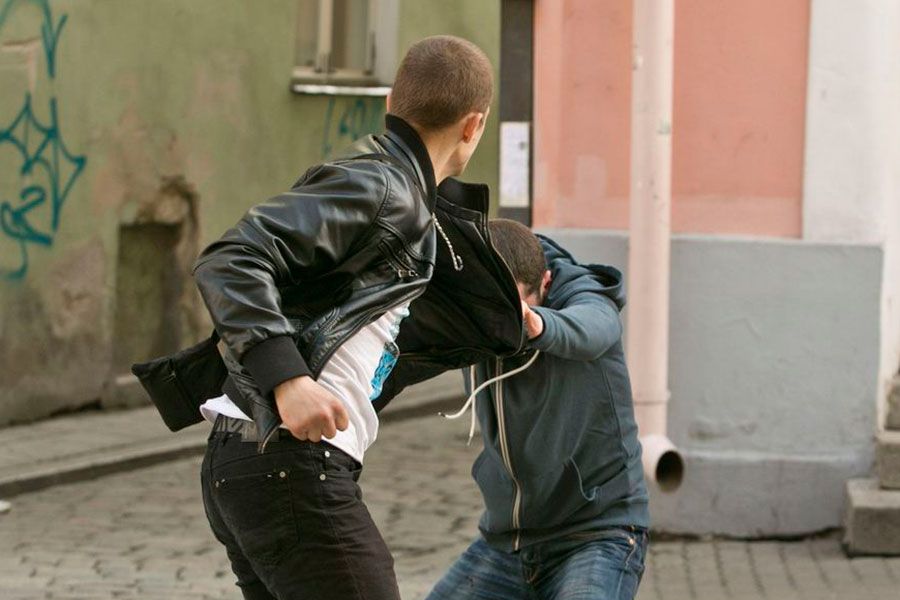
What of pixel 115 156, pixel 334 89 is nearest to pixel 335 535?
pixel 115 156

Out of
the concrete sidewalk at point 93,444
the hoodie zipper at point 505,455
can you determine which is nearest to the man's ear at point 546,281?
the hoodie zipper at point 505,455

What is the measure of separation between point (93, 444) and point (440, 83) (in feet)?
23.8

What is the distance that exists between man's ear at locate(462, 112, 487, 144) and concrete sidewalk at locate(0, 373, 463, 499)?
19.8ft

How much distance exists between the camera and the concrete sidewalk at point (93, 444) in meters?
9.53

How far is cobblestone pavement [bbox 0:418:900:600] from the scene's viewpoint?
7.00 meters

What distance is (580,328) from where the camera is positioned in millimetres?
4199

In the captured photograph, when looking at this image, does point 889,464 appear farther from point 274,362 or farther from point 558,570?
point 274,362

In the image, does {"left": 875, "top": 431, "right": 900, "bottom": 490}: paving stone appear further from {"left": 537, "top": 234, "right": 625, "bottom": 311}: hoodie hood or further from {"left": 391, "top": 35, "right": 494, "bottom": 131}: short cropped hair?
{"left": 391, "top": 35, "right": 494, "bottom": 131}: short cropped hair

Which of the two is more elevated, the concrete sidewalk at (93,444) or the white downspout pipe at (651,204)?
the white downspout pipe at (651,204)

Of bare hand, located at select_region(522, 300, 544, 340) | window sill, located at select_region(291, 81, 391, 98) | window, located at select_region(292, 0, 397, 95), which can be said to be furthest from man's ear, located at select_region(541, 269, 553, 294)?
window, located at select_region(292, 0, 397, 95)

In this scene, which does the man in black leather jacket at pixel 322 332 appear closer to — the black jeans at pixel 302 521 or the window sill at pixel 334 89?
the black jeans at pixel 302 521

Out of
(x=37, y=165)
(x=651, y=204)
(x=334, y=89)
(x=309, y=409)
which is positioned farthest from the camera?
(x=334, y=89)

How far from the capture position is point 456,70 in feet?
11.5

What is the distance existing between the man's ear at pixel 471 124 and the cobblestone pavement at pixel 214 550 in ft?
11.5
